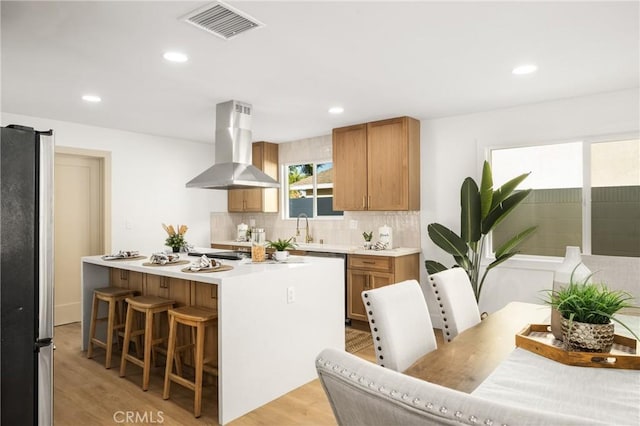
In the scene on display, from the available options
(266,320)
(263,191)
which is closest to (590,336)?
(266,320)

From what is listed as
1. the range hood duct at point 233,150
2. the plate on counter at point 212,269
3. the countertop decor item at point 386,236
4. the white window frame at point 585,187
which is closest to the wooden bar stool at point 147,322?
the plate on counter at point 212,269

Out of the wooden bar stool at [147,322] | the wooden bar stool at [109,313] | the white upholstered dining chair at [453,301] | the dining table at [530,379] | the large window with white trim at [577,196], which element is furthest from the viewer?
the large window with white trim at [577,196]

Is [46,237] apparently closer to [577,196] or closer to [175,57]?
[175,57]

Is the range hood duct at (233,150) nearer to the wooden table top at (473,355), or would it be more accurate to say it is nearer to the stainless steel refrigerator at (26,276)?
the stainless steel refrigerator at (26,276)

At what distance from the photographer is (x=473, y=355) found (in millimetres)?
1442

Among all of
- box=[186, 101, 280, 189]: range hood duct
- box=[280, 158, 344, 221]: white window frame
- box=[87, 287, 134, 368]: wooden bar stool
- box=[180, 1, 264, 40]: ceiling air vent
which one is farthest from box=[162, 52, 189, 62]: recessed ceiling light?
box=[280, 158, 344, 221]: white window frame

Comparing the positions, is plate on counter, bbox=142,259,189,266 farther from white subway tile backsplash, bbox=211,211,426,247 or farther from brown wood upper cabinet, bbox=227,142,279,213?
brown wood upper cabinet, bbox=227,142,279,213

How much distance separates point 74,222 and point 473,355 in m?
4.99

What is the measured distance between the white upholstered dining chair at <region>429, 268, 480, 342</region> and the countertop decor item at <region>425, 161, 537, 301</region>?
5.97 ft

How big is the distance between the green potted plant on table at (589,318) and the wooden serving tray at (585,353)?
0.14 ft

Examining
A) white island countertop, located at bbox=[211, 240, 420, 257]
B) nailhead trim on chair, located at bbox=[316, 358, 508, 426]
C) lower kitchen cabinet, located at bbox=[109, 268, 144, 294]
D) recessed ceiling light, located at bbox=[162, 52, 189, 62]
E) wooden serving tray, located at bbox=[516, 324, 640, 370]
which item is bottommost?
Result: lower kitchen cabinet, located at bbox=[109, 268, 144, 294]

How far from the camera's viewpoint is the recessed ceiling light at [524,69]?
2954 millimetres

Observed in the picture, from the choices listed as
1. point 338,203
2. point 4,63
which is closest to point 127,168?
point 4,63

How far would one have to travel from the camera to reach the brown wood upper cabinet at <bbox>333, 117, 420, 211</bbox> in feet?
14.8
